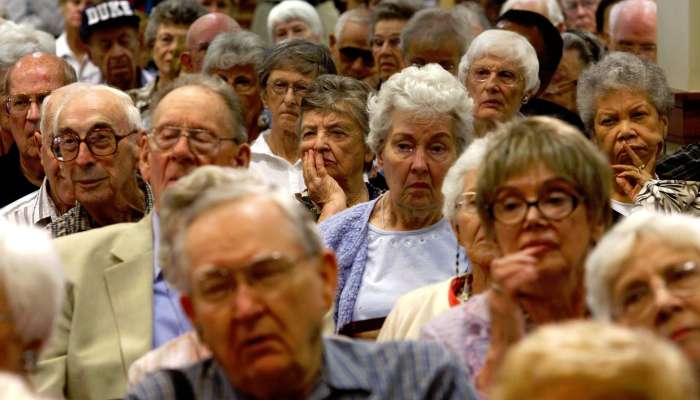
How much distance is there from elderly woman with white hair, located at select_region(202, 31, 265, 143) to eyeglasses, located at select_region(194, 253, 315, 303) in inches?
153

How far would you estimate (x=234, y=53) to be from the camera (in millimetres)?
6641

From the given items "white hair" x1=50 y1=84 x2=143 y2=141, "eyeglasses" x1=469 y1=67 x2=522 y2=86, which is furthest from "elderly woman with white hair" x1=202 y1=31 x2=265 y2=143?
"white hair" x1=50 y1=84 x2=143 y2=141

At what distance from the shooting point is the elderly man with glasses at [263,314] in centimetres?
275

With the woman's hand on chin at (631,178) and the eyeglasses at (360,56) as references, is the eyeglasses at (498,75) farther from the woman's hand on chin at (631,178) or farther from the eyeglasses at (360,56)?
the eyeglasses at (360,56)

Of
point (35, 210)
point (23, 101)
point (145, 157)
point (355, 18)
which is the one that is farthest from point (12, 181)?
point (355, 18)

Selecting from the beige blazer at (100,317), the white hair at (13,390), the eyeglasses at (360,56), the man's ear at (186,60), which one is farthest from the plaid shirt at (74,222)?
the eyeglasses at (360,56)

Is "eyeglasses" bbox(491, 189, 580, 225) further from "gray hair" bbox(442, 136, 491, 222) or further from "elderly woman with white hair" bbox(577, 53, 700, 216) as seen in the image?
"elderly woman with white hair" bbox(577, 53, 700, 216)

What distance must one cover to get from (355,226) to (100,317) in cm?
103

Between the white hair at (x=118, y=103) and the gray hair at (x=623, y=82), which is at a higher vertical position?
the white hair at (x=118, y=103)

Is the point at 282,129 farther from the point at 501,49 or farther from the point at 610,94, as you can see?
the point at 610,94

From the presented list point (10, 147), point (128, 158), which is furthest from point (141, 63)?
point (128, 158)

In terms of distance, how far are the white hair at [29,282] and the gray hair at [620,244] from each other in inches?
43.5

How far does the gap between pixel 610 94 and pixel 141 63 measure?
4.29m

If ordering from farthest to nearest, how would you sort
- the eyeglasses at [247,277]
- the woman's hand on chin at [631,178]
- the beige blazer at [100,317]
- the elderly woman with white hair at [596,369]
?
the woman's hand on chin at [631,178]
the beige blazer at [100,317]
the eyeglasses at [247,277]
the elderly woman with white hair at [596,369]
